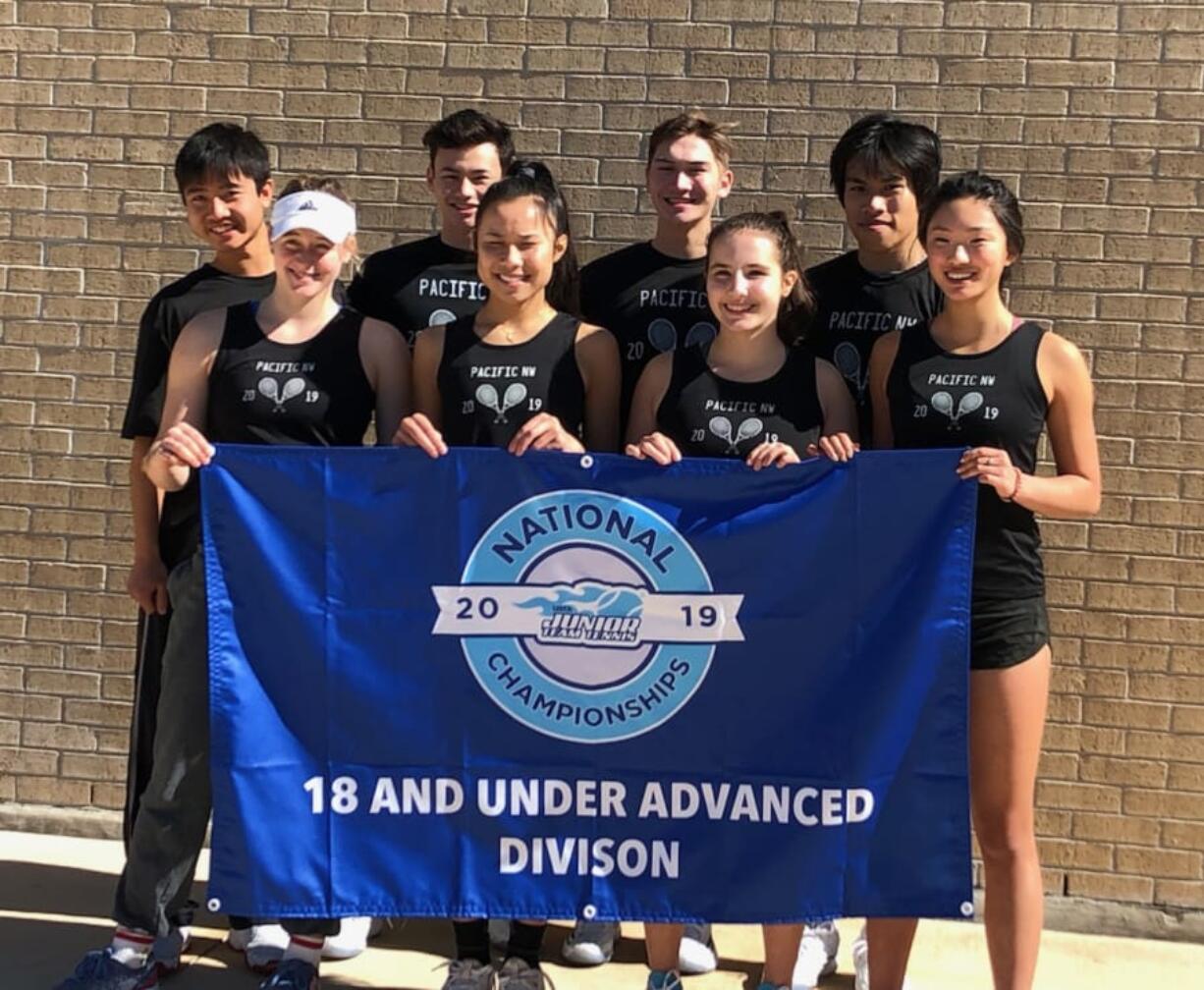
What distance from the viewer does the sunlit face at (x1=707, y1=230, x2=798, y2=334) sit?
375cm

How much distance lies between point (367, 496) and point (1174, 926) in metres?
3.13

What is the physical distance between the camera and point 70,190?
5.52m

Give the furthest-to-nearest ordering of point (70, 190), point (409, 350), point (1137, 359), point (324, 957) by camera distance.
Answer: point (70, 190), point (1137, 359), point (324, 957), point (409, 350)

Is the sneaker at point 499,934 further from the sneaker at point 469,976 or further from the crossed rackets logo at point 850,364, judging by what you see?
the crossed rackets logo at point 850,364

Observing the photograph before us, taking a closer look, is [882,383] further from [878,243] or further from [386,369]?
[386,369]

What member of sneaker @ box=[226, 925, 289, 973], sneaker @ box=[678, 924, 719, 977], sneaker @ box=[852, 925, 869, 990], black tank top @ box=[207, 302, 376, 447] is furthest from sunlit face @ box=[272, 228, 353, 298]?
sneaker @ box=[852, 925, 869, 990]

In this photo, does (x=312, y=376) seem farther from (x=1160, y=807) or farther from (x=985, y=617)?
(x=1160, y=807)

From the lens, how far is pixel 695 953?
4.53m

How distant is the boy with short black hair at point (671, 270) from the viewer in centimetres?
425

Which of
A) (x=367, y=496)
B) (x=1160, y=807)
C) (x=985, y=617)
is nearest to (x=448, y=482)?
(x=367, y=496)

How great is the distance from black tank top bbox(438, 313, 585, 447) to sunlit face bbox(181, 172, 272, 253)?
2.68 ft

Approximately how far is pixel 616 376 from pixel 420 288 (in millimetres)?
802

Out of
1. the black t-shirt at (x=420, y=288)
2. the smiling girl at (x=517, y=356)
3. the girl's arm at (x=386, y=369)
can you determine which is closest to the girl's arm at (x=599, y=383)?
the smiling girl at (x=517, y=356)

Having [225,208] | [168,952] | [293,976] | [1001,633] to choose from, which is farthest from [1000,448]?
[168,952]
